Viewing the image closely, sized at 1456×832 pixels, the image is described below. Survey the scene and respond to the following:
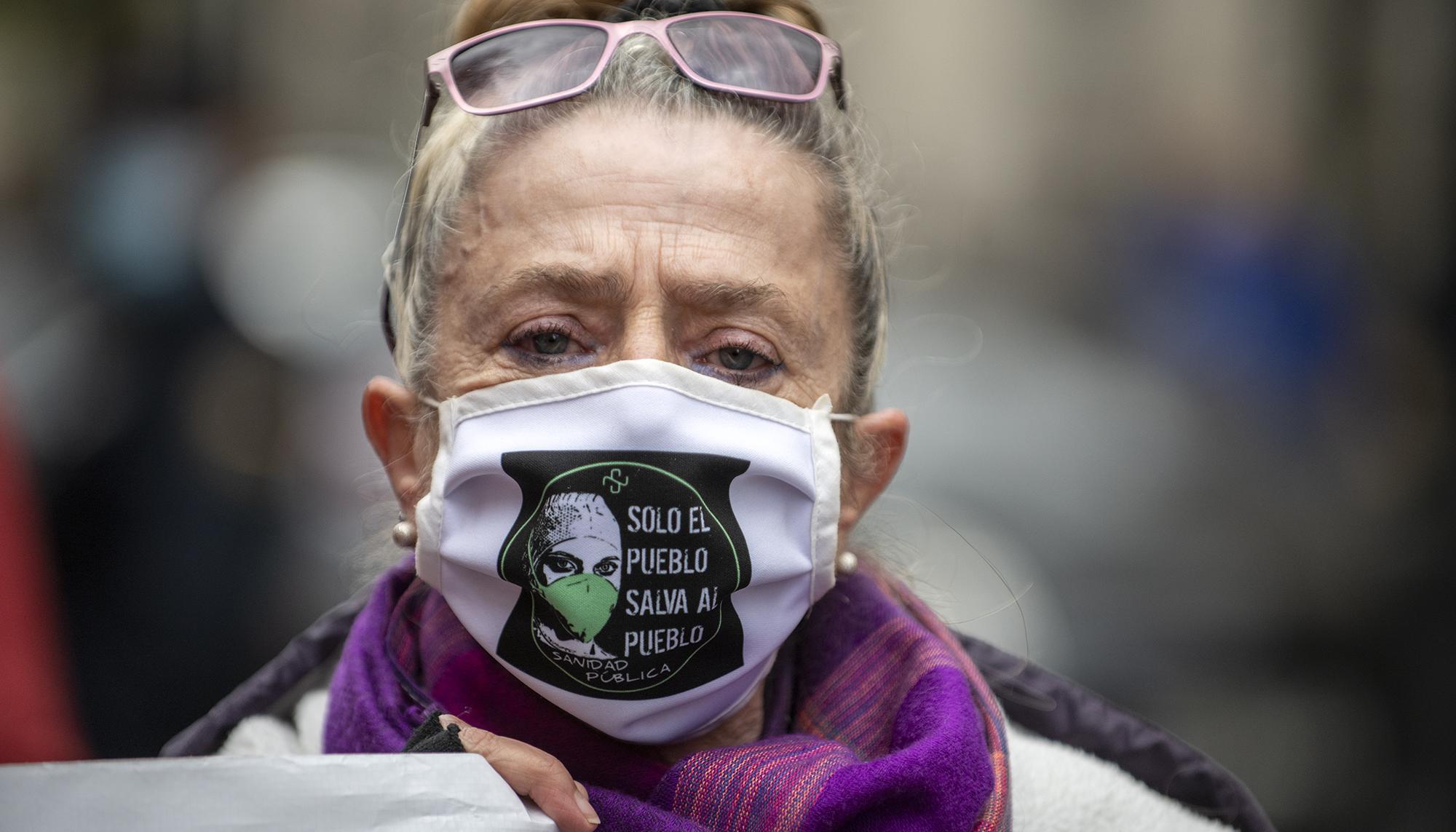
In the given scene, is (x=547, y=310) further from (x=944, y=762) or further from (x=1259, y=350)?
(x=1259, y=350)

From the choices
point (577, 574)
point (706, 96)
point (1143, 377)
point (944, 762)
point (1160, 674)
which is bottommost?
point (1160, 674)

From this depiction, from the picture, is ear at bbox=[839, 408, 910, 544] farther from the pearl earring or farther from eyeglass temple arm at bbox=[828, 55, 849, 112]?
the pearl earring

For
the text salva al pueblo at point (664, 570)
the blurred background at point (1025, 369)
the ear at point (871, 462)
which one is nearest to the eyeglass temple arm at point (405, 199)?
the blurred background at point (1025, 369)

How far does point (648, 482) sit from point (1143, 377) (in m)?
4.81

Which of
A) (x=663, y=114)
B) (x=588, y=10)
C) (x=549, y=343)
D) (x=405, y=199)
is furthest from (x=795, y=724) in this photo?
(x=588, y=10)

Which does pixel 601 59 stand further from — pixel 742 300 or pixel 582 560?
pixel 582 560

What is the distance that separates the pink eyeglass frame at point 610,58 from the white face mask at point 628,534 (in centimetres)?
52

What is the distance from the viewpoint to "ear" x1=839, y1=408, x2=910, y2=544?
80.4 inches

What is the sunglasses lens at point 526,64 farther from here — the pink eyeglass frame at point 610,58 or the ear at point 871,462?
the ear at point 871,462

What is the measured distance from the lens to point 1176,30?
8.45 metres

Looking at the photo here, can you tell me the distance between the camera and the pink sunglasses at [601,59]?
1.95m

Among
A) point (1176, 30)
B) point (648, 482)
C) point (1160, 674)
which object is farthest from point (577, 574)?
point (1176, 30)

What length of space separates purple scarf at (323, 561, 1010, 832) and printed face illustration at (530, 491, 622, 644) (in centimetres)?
29

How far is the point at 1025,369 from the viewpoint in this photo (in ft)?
18.1
